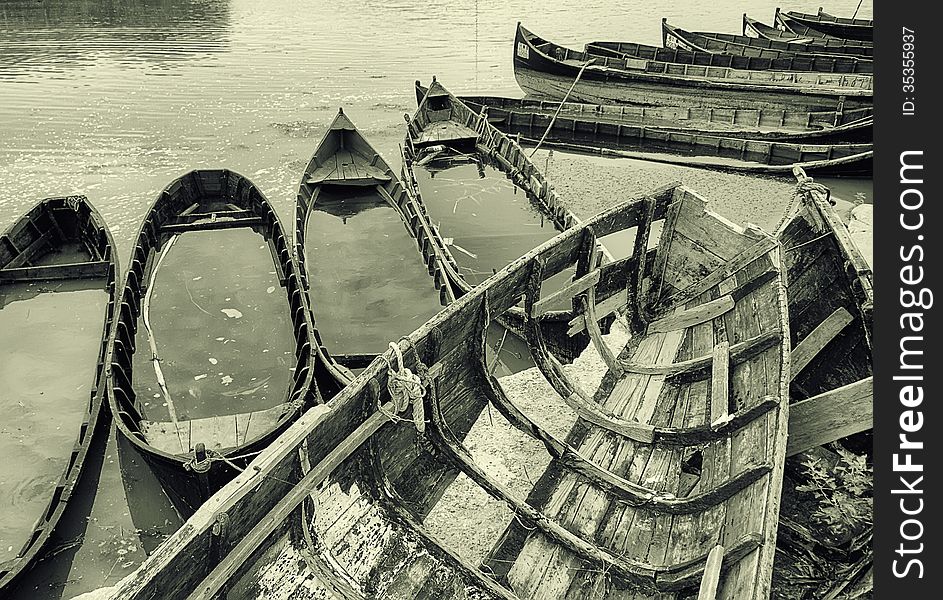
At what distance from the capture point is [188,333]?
927 cm

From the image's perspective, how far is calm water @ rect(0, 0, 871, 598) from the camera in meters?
14.9

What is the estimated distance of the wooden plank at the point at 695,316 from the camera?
324 inches

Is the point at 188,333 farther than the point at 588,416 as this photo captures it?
Yes

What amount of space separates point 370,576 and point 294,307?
200 inches

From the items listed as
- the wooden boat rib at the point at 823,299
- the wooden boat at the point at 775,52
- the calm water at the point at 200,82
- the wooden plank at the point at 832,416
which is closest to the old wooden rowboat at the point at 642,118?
the wooden boat at the point at 775,52

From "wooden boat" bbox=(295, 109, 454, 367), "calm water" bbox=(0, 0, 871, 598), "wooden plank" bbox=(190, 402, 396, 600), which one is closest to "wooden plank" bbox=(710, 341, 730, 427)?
"wooden plank" bbox=(190, 402, 396, 600)

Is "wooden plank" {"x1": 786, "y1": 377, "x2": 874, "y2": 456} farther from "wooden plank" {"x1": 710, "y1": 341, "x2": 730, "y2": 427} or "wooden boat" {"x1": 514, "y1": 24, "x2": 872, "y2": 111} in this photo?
"wooden boat" {"x1": 514, "y1": 24, "x2": 872, "y2": 111}

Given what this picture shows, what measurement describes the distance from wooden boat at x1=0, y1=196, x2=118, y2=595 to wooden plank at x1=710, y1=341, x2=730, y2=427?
261 inches

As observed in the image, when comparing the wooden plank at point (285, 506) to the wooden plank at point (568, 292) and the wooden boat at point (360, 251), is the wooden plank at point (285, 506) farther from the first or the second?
the wooden boat at point (360, 251)

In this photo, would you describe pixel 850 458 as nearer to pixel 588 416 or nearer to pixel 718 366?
pixel 718 366

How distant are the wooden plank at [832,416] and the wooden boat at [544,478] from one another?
0.47 m

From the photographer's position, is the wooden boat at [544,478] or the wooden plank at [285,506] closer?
the wooden plank at [285,506]

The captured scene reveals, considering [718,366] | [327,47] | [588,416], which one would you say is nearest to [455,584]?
[588,416]

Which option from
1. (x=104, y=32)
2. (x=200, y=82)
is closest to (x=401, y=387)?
(x=200, y=82)
